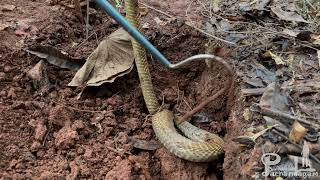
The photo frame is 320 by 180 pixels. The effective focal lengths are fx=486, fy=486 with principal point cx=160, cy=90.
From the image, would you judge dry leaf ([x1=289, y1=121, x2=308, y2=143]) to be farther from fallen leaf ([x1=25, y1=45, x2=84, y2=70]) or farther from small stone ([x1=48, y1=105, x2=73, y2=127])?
fallen leaf ([x1=25, y1=45, x2=84, y2=70])

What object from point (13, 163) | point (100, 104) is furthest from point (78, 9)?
point (13, 163)

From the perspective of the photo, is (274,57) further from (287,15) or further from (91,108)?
(91,108)

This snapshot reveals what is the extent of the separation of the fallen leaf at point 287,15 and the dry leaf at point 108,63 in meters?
1.14

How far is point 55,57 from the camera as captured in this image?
3445 mm

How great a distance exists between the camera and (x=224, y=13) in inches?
151

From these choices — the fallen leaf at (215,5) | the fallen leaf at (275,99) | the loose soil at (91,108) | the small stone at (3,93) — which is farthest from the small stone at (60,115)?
the fallen leaf at (215,5)

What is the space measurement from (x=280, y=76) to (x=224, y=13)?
1.03 meters

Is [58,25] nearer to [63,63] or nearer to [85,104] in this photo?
[63,63]

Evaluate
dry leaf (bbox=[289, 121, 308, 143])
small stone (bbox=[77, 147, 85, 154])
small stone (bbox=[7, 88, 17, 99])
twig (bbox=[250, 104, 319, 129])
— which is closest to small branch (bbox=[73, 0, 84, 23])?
small stone (bbox=[7, 88, 17, 99])

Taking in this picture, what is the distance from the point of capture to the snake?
279cm

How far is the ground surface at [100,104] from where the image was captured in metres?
2.76

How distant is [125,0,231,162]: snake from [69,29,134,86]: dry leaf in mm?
162

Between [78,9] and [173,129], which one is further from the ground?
[78,9]

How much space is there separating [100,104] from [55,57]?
51 centimetres
